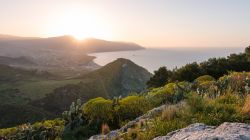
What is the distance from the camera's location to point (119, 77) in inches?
5094

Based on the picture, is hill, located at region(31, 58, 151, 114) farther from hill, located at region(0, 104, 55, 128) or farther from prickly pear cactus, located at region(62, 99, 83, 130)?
prickly pear cactus, located at region(62, 99, 83, 130)

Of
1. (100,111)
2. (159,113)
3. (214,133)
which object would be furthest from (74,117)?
(214,133)

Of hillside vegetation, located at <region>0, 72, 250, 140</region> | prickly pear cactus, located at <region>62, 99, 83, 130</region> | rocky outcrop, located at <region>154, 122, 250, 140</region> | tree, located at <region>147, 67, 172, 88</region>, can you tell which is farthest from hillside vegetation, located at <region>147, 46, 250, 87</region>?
rocky outcrop, located at <region>154, 122, 250, 140</region>

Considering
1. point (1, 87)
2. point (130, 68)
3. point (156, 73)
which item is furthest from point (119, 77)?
point (156, 73)

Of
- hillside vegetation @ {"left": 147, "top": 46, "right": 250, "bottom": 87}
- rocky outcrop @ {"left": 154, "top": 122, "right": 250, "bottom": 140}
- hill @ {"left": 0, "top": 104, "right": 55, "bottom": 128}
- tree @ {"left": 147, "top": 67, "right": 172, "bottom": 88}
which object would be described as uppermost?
rocky outcrop @ {"left": 154, "top": 122, "right": 250, "bottom": 140}

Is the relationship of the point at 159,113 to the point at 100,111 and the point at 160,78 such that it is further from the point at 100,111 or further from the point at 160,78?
the point at 160,78

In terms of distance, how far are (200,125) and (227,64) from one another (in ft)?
98.8

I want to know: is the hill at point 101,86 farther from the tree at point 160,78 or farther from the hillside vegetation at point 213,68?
the hillside vegetation at point 213,68

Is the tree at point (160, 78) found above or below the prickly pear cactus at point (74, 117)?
below

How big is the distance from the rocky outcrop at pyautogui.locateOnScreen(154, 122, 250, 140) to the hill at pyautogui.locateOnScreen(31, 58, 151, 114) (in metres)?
81.4

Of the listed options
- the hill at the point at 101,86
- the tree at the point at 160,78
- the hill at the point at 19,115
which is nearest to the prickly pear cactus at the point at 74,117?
the tree at the point at 160,78

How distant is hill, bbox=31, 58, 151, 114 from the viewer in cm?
9400

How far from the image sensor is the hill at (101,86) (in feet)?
308

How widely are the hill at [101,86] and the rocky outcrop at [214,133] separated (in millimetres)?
81449
